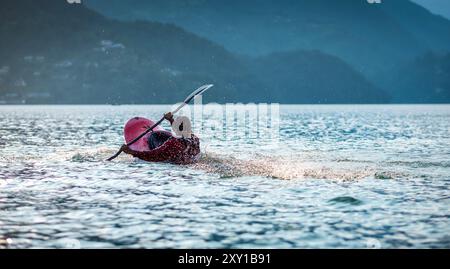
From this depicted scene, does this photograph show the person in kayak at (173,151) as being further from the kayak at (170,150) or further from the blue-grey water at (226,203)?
the blue-grey water at (226,203)

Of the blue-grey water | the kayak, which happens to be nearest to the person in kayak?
the kayak

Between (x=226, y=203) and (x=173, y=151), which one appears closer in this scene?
(x=226, y=203)

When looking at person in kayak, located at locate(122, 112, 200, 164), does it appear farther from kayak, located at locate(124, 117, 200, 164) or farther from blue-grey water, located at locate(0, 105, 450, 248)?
blue-grey water, located at locate(0, 105, 450, 248)

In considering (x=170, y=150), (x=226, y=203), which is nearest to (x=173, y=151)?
(x=170, y=150)

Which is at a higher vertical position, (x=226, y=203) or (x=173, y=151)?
(x=173, y=151)

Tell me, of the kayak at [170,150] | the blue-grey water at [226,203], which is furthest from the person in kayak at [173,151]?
the blue-grey water at [226,203]

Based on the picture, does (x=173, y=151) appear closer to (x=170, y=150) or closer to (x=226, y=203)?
(x=170, y=150)

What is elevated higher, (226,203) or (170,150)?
(170,150)

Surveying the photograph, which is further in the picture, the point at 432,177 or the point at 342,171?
the point at 342,171
